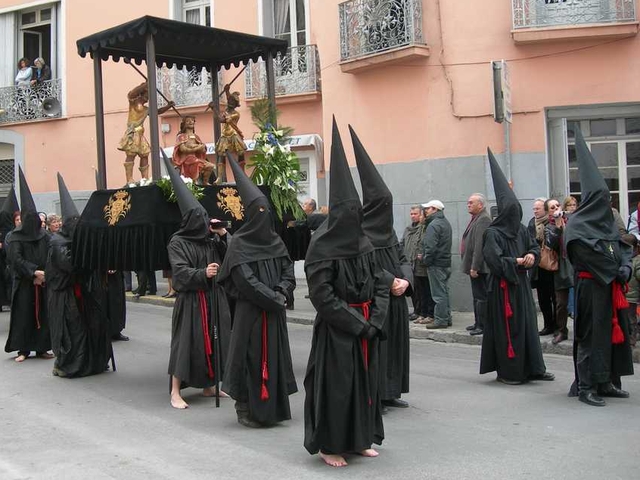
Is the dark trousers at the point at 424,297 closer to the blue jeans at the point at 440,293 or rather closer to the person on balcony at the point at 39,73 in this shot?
the blue jeans at the point at 440,293

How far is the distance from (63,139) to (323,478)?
17.9 m

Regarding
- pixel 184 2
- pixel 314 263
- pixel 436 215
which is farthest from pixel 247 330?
pixel 184 2

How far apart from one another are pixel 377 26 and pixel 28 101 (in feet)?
37.4

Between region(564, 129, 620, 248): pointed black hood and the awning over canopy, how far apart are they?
15.6 ft

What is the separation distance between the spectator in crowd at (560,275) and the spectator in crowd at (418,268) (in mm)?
2307

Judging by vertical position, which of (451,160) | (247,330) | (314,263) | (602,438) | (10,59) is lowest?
(602,438)

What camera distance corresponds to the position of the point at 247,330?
719 cm

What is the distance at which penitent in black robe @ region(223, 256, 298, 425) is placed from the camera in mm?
7129

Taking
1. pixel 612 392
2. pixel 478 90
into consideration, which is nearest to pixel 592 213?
pixel 612 392

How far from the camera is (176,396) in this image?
322 inches

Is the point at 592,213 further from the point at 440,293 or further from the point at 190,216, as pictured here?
the point at 440,293

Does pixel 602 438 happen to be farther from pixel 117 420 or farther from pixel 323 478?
pixel 117 420

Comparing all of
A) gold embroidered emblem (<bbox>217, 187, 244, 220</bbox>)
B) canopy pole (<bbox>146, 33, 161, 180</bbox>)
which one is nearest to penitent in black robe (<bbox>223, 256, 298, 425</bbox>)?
gold embroidered emblem (<bbox>217, 187, 244, 220</bbox>)

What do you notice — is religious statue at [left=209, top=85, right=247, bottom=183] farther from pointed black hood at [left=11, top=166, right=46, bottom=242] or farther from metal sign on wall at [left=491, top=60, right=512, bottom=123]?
metal sign on wall at [left=491, top=60, right=512, bottom=123]
